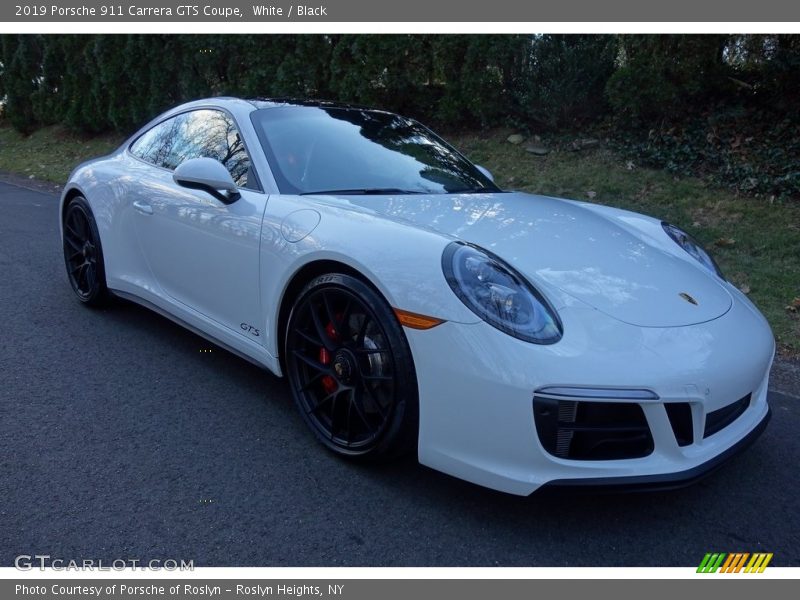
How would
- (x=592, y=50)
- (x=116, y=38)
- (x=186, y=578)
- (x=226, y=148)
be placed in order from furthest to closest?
(x=116, y=38)
(x=592, y=50)
(x=226, y=148)
(x=186, y=578)

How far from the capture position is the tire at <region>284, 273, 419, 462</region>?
2467 mm

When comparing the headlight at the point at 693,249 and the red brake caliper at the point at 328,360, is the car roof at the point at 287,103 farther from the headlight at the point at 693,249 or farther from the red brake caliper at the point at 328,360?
the headlight at the point at 693,249

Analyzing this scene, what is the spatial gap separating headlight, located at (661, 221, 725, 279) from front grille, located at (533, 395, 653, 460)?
1.28m

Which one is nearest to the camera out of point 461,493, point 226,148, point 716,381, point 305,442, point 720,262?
point 716,381

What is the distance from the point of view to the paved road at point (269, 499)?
227 cm

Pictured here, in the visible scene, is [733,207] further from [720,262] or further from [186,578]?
[186,578]

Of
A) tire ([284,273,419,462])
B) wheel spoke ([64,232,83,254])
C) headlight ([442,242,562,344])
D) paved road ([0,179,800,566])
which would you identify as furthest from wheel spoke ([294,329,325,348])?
wheel spoke ([64,232,83,254])

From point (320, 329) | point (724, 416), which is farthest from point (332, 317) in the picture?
point (724, 416)

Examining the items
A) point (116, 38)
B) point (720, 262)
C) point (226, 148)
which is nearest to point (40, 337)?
point (226, 148)

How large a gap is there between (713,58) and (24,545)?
7.35m

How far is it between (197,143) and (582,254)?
217cm

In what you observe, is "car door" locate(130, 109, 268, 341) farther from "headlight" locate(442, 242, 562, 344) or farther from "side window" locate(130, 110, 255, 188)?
"headlight" locate(442, 242, 562, 344)

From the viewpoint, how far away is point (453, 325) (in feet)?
7.50

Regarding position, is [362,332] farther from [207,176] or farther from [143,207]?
[143,207]
